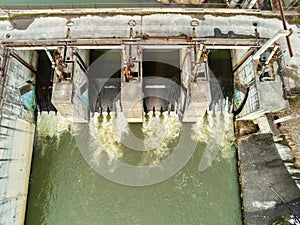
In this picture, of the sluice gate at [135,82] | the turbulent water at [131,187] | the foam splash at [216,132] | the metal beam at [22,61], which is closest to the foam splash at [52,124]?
the turbulent water at [131,187]

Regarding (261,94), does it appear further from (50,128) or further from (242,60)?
(50,128)

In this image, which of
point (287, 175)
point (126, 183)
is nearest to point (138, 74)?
point (126, 183)

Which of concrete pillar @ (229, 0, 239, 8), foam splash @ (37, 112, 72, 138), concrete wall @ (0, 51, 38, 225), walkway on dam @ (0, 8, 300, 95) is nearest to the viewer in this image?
concrete wall @ (0, 51, 38, 225)

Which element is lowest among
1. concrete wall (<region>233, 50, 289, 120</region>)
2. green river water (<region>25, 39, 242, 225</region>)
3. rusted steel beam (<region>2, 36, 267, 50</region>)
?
green river water (<region>25, 39, 242, 225</region>)

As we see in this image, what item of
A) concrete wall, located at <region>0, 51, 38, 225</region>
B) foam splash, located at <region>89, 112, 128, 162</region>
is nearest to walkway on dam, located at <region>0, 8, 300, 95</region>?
concrete wall, located at <region>0, 51, 38, 225</region>

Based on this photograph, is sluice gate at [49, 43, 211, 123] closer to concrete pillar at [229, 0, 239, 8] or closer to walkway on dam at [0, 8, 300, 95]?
walkway on dam at [0, 8, 300, 95]

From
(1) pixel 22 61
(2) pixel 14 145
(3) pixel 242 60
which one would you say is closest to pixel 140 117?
(3) pixel 242 60

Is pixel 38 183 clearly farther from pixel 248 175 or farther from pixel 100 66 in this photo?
pixel 248 175
